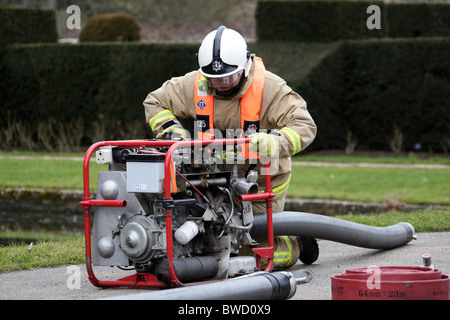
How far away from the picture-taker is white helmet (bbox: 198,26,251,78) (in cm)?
594

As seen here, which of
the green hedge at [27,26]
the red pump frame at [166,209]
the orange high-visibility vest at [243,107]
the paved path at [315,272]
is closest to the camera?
the red pump frame at [166,209]

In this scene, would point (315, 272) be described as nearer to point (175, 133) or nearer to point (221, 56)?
point (175, 133)

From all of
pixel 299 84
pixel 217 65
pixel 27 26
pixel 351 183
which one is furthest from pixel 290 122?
pixel 27 26

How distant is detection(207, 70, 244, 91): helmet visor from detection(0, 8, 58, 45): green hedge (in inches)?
639

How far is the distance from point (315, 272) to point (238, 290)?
1789 mm

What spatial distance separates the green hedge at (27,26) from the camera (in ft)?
69.4

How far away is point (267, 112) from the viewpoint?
630 centimetres

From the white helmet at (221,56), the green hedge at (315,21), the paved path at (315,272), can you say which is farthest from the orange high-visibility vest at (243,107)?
the green hedge at (315,21)

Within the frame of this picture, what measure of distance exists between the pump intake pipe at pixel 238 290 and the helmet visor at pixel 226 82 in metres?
1.63

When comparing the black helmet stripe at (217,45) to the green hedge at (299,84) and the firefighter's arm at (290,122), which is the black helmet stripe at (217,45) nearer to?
the firefighter's arm at (290,122)

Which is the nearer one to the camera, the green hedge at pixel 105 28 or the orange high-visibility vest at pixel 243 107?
the orange high-visibility vest at pixel 243 107
